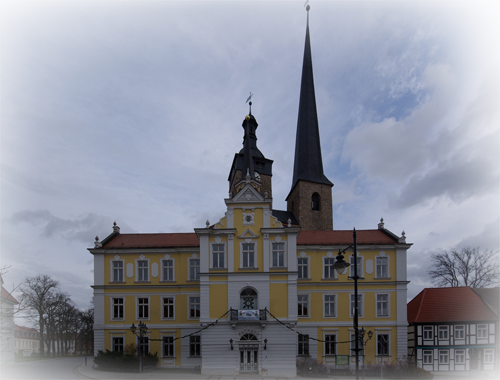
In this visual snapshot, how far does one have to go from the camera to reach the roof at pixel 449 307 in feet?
114

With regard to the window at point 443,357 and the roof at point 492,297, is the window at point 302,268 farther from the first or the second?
the roof at point 492,297

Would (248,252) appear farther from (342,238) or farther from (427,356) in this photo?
(427,356)

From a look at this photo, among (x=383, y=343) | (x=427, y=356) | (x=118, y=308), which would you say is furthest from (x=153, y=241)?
(x=427, y=356)

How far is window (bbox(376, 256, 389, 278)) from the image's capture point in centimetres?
3281

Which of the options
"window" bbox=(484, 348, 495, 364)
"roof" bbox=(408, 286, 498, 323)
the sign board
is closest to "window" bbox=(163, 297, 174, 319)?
the sign board

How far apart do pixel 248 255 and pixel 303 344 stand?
28.3 feet

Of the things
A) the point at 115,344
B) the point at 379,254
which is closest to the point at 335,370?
the point at 379,254

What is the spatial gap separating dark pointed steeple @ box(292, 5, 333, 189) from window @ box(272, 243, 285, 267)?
98.2 feet

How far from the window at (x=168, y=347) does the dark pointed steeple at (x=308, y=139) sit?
3217cm

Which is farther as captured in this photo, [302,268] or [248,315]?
[302,268]

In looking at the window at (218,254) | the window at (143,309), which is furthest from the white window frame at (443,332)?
the window at (143,309)

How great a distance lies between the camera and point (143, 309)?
109 ft

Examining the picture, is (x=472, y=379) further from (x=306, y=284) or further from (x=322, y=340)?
(x=306, y=284)

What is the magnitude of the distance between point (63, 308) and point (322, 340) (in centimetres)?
4056
